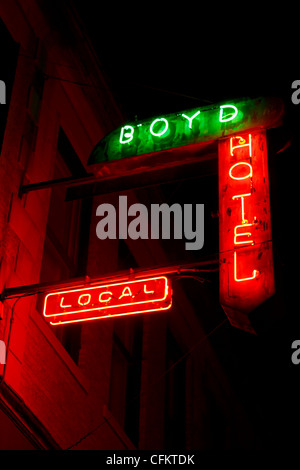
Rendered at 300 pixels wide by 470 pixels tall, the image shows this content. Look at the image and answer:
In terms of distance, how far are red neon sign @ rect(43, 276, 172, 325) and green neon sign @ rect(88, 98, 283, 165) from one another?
2374 millimetres

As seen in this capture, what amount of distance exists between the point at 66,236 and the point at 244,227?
401cm

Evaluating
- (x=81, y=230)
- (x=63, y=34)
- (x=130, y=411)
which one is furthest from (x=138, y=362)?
(x=63, y=34)

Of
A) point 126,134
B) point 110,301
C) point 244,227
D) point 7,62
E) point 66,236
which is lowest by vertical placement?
point 110,301

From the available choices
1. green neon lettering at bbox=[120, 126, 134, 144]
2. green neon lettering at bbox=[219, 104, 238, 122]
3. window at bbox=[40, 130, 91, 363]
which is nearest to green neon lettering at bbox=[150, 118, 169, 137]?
green neon lettering at bbox=[120, 126, 134, 144]

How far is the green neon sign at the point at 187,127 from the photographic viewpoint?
375 inches

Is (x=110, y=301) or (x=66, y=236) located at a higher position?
(x=66, y=236)

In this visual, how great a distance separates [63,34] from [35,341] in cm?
559

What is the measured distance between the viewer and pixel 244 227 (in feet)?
28.0

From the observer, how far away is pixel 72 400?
32.9 feet

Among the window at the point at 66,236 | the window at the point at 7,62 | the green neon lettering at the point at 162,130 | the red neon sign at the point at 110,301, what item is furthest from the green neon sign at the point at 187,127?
the red neon sign at the point at 110,301

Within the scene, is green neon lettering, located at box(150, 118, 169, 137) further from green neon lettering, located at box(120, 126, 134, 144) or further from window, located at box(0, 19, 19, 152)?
window, located at box(0, 19, 19, 152)

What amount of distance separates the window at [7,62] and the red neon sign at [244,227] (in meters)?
3.02

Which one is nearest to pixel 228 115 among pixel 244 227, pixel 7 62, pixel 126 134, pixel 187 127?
pixel 187 127

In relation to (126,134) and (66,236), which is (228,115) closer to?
(126,134)
